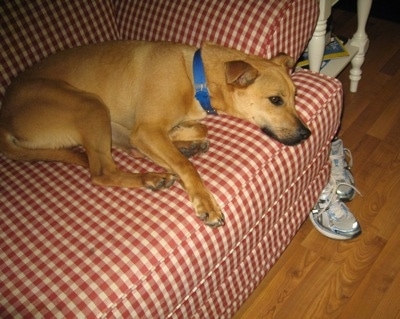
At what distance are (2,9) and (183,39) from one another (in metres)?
1.15

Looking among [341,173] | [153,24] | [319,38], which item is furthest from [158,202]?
[319,38]

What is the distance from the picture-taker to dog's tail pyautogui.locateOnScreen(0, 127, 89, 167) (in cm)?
202

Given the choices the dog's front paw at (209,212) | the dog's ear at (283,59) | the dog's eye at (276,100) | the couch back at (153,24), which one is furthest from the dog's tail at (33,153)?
the dog's ear at (283,59)

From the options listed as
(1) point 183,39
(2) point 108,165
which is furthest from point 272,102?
(2) point 108,165

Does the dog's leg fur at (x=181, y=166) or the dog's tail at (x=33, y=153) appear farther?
the dog's tail at (x=33, y=153)

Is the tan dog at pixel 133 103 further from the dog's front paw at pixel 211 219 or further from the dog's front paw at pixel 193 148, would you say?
the dog's front paw at pixel 211 219

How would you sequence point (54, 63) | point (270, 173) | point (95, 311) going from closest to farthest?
point (95, 311)
point (270, 173)
point (54, 63)

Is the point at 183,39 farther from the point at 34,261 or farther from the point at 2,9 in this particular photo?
the point at 34,261

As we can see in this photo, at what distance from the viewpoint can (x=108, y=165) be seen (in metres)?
1.91

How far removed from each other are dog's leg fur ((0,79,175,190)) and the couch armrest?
717mm

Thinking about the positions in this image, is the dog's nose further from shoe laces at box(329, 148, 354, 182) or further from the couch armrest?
shoe laces at box(329, 148, 354, 182)

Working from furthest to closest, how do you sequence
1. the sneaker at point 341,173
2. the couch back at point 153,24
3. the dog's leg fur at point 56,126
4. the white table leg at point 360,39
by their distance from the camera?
the white table leg at point 360,39
the sneaker at point 341,173
the couch back at point 153,24
the dog's leg fur at point 56,126

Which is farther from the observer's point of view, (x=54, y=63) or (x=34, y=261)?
(x=54, y=63)

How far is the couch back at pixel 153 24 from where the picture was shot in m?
2.11
